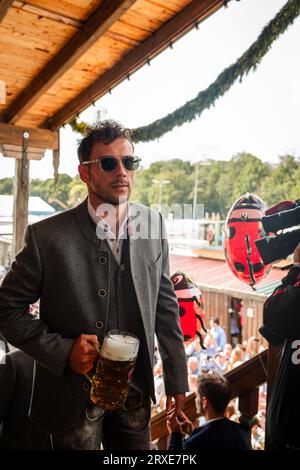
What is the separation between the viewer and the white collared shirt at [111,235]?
4.64 feet

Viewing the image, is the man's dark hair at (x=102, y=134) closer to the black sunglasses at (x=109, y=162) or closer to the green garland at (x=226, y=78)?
the black sunglasses at (x=109, y=162)

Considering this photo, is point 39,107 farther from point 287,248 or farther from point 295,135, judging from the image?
point 287,248

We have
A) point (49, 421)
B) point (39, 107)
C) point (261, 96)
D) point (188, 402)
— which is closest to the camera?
point (49, 421)

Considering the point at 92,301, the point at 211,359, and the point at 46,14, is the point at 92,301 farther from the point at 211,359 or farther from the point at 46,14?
the point at 211,359

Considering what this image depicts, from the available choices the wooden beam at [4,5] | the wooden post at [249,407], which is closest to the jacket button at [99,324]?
the wooden post at [249,407]

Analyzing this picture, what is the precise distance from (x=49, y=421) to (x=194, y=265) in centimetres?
463

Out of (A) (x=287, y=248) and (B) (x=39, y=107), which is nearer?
(A) (x=287, y=248)

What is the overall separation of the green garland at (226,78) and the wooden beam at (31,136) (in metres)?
1.03

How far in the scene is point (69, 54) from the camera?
2439 millimetres

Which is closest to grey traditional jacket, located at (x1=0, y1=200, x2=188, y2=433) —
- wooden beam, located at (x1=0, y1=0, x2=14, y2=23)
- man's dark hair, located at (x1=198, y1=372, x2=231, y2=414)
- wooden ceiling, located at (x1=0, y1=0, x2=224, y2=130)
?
man's dark hair, located at (x1=198, y1=372, x2=231, y2=414)

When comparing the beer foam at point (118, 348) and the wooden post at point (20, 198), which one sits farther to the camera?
the wooden post at point (20, 198)

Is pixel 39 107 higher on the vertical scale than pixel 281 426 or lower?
higher
